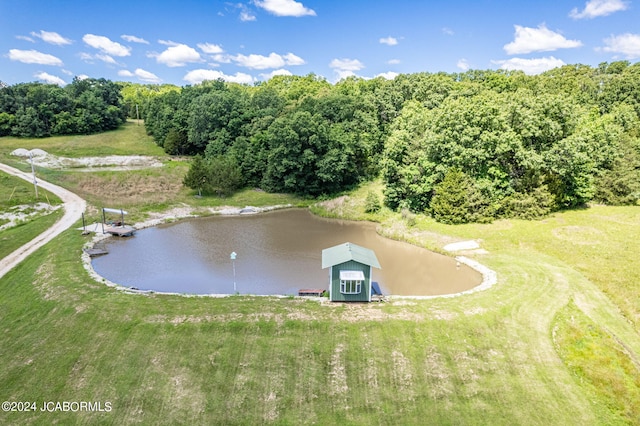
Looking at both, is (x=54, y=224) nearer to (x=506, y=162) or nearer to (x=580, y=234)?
(x=506, y=162)

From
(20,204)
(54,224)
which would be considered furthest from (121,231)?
(20,204)

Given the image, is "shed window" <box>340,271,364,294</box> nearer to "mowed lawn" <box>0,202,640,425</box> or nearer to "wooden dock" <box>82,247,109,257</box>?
"mowed lawn" <box>0,202,640,425</box>

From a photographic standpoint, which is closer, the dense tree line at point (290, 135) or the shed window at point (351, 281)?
the shed window at point (351, 281)

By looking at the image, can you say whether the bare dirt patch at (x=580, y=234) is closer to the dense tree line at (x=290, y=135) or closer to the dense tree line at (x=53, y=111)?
the dense tree line at (x=290, y=135)

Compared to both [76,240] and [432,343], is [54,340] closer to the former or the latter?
[76,240]

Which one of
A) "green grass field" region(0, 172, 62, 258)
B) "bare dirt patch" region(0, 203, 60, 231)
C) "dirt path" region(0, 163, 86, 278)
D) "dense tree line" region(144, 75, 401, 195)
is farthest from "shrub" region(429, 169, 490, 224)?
"bare dirt patch" region(0, 203, 60, 231)

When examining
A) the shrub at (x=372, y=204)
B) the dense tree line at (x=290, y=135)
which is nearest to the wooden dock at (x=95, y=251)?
the dense tree line at (x=290, y=135)
